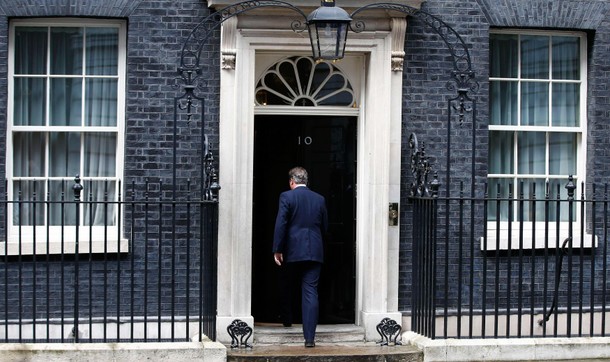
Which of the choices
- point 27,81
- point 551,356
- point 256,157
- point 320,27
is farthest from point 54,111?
point 551,356

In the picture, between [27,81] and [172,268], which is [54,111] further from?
[172,268]

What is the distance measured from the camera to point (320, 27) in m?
10.6

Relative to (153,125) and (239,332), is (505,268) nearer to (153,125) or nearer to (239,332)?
(239,332)

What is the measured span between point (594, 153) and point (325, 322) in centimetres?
327

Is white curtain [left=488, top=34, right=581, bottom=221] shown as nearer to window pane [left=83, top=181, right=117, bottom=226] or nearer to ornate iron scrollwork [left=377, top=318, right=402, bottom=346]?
ornate iron scrollwork [left=377, top=318, right=402, bottom=346]

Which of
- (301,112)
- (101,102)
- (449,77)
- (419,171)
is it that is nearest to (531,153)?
(449,77)

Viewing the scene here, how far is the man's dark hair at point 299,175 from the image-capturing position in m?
11.3

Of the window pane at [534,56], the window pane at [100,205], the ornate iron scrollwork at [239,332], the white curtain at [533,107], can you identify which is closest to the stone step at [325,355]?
the ornate iron scrollwork at [239,332]

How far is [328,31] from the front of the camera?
34.8ft

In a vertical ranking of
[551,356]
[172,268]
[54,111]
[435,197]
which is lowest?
[551,356]

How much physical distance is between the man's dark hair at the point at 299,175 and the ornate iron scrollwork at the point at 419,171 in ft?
3.47

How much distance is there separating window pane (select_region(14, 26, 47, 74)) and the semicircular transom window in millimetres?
2148

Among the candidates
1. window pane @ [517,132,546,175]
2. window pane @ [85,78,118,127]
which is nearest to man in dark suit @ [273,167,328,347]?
window pane @ [85,78,118,127]

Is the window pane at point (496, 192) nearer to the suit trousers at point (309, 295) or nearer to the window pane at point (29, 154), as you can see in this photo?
the suit trousers at point (309, 295)
